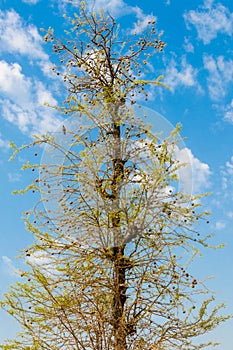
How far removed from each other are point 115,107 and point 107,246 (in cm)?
201

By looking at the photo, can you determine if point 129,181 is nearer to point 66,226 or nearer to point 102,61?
point 66,226

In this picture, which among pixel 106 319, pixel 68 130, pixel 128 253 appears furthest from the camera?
pixel 68 130

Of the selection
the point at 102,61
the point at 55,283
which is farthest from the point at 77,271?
the point at 102,61

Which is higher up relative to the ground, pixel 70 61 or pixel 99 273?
pixel 70 61

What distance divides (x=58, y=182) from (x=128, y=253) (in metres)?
1.37

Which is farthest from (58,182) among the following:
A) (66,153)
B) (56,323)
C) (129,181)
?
(56,323)

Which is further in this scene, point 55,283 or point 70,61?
point 70,61

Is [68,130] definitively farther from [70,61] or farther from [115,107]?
[70,61]

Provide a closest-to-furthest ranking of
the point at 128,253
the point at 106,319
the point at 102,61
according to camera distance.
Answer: the point at 106,319, the point at 128,253, the point at 102,61

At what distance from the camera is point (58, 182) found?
693 cm

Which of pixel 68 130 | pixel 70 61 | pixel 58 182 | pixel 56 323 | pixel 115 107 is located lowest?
pixel 56 323

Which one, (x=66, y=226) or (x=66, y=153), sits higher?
(x=66, y=153)

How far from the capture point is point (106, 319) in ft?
20.0

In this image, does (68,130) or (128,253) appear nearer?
(128,253)
